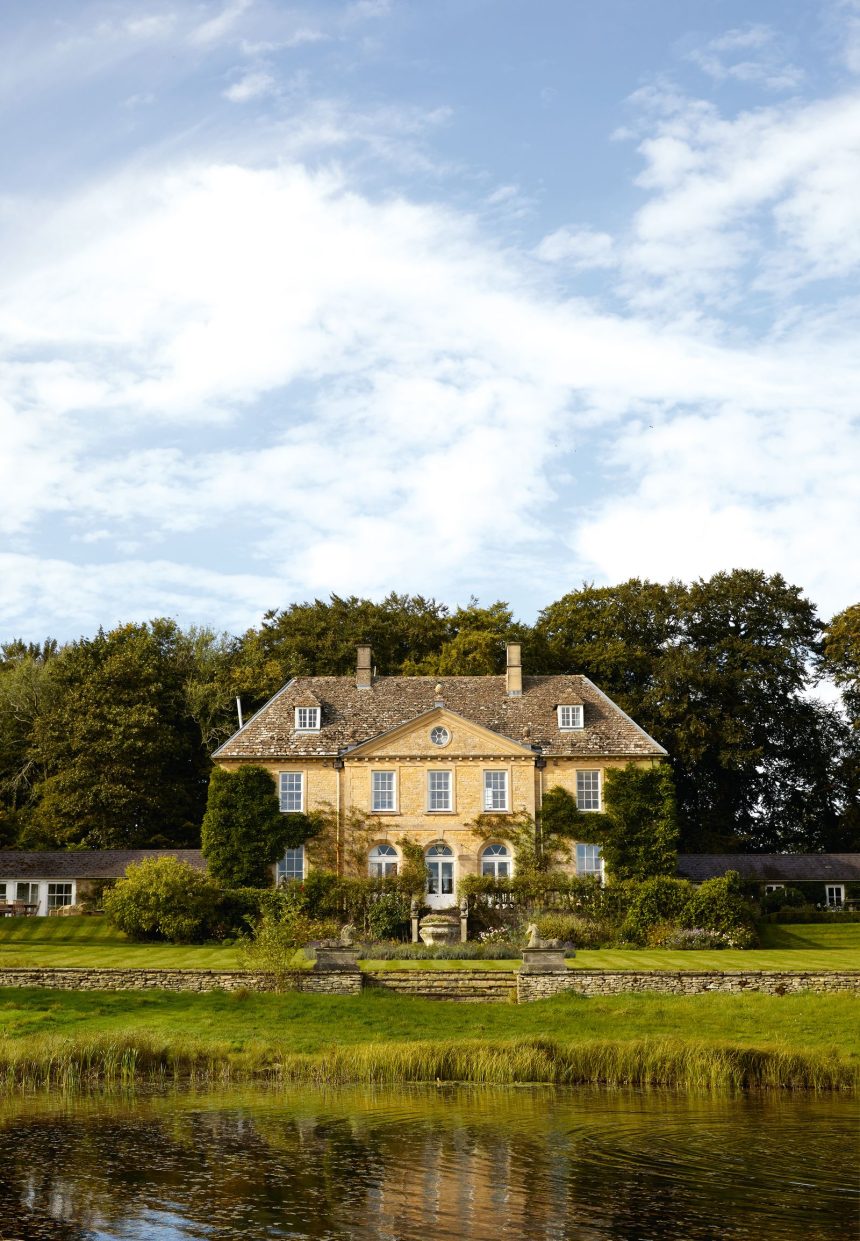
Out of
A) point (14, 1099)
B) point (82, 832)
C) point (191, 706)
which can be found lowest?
point (14, 1099)

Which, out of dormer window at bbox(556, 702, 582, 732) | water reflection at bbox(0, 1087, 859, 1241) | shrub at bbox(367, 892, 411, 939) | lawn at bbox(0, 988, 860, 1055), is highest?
dormer window at bbox(556, 702, 582, 732)

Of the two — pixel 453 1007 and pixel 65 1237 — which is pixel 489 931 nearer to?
pixel 453 1007

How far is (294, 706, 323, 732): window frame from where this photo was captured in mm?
49344

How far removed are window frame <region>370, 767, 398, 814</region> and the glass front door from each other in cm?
208

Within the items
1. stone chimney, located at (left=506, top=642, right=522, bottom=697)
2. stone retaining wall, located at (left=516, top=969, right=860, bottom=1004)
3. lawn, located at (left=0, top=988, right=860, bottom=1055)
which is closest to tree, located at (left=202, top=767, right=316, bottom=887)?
stone chimney, located at (left=506, top=642, right=522, bottom=697)

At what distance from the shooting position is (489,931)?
41.8m

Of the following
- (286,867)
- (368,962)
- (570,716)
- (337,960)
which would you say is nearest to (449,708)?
(570,716)

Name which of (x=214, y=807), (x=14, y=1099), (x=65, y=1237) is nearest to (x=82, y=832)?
(x=214, y=807)

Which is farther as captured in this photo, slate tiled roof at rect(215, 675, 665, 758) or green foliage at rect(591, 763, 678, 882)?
slate tiled roof at rect(215, 675, 665, 758)

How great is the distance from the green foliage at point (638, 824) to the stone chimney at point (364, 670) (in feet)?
34.9

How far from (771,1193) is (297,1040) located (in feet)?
38.2

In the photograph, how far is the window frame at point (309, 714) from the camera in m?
49.3

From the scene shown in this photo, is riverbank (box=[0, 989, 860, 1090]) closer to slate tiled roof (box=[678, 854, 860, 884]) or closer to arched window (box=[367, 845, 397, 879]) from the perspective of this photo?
arched window (box=[367, 845, 397, 879])

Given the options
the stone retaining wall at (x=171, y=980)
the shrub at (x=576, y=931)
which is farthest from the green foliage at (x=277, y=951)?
the shrub at (x=576, y=931)
